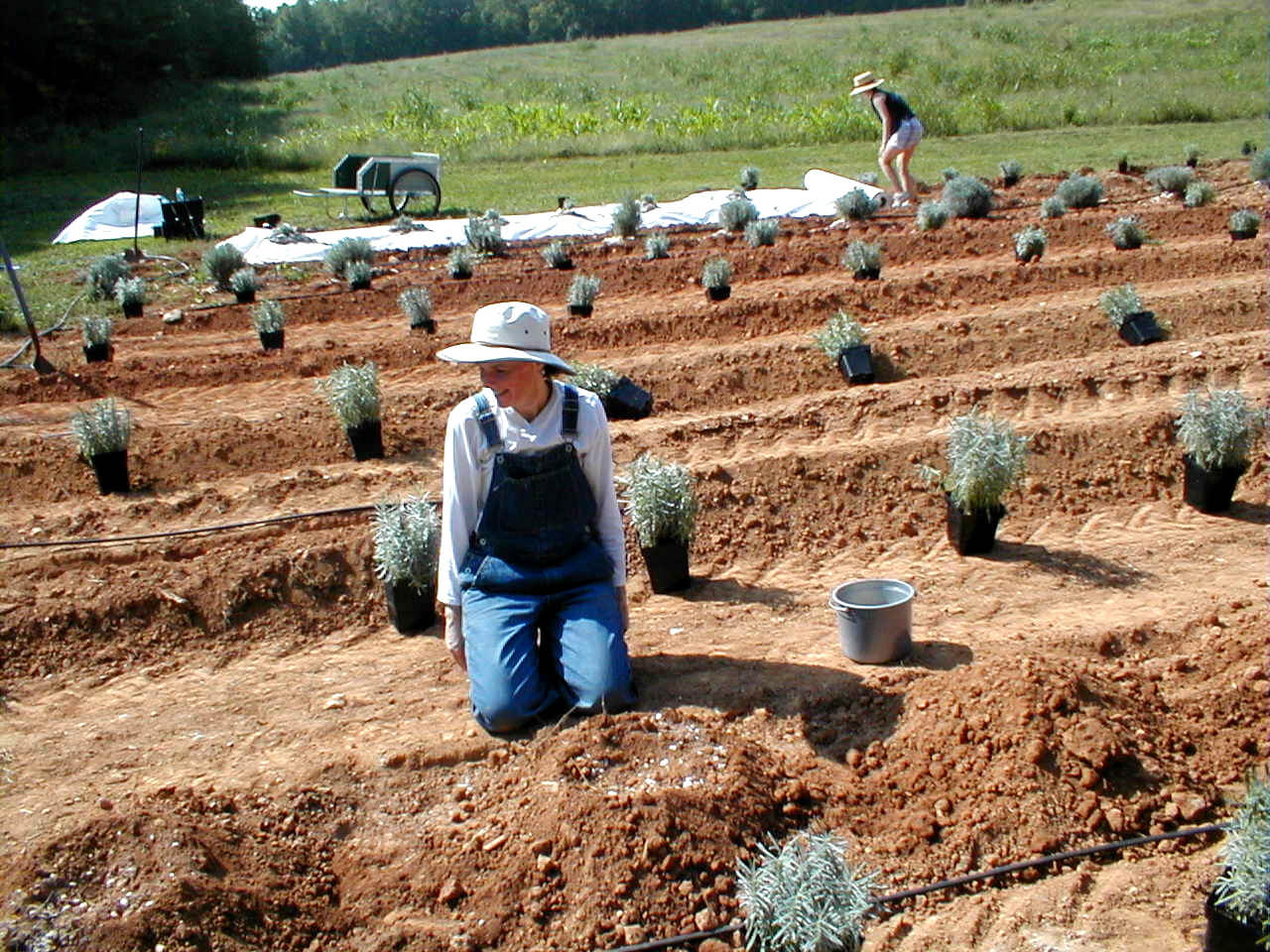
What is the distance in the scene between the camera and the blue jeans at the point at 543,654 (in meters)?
4.04

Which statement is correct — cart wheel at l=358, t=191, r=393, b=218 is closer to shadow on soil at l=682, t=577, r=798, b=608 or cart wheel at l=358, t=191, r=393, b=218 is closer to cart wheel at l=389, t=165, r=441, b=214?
cart wheel at l=389, t=165, r=441, b=214

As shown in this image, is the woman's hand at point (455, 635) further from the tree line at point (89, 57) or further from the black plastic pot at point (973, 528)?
the tree line at point (89, 57)

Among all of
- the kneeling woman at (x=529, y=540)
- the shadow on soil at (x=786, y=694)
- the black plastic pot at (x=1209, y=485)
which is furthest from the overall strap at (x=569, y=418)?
the black plastic pot at (x=1209, y=485)

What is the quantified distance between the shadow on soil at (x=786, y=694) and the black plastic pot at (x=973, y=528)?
1342 millimetres

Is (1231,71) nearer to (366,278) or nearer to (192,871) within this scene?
(366,278)

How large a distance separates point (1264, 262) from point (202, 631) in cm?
834

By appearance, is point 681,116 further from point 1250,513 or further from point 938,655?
point 938,655

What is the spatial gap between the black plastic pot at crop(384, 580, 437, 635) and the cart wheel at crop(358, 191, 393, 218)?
12.4 metres

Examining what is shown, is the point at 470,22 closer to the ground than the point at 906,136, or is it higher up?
higher up

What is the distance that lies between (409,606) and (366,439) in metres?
1.93

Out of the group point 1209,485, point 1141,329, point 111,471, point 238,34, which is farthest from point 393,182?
point 238,34

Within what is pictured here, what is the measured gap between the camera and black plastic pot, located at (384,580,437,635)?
506 centimetres

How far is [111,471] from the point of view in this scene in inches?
255

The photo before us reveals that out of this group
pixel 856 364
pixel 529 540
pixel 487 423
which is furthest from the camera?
pixel 856 364
